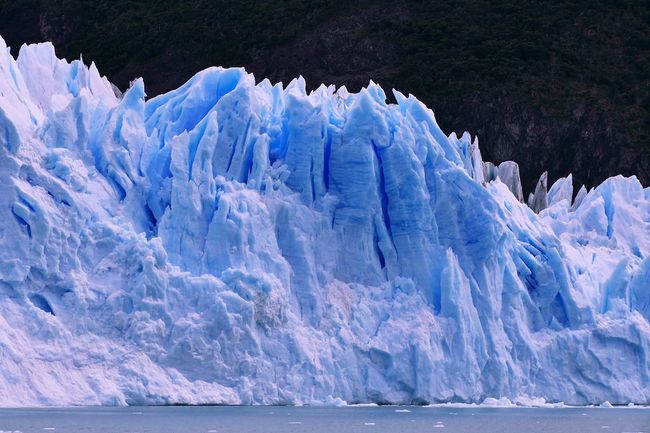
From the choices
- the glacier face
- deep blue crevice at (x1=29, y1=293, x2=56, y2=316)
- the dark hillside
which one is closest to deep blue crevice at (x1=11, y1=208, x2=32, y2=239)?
the glacier face

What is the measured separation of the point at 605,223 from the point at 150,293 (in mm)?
11360

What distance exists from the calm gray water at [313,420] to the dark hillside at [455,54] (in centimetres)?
2493

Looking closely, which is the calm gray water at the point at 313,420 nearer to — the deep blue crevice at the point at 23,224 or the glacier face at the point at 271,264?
the glacier face at the point at 271,264

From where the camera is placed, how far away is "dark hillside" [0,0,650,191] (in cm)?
5172

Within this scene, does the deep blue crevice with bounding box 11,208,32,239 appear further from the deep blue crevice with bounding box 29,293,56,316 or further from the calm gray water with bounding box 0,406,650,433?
the calm gray water with bounding box 0,406,650,433

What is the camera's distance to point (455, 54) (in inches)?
2211

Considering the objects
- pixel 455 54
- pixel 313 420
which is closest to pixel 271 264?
pixel 313 420

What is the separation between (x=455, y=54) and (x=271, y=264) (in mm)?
31347

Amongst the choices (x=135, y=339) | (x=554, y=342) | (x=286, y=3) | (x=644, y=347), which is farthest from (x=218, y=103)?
(x=286, y=3)

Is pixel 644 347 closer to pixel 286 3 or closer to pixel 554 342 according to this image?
pixel 554 342

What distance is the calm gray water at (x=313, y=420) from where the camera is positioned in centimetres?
2156

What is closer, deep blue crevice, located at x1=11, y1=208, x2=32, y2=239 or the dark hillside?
deep blue crevice, located at x1=11, y1=208, x2=32, y2=239

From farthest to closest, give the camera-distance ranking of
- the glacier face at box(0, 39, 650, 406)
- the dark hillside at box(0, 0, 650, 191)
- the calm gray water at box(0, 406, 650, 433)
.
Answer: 1. the dark hillside at box(0, 0, 650, 191)
2. the glacier face at box(0, 39, 650, 406)
3. the calm gray water at box(0, 406, 650, 433)

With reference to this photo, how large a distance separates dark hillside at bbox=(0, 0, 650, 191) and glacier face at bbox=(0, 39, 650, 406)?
73.0 feet
